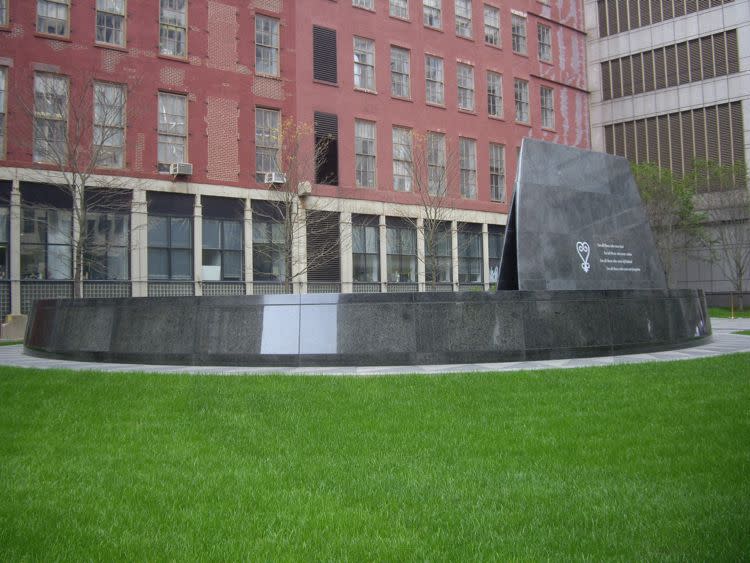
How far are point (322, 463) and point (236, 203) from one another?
26.3 metres

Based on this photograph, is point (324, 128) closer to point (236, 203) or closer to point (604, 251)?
point (236, 203)

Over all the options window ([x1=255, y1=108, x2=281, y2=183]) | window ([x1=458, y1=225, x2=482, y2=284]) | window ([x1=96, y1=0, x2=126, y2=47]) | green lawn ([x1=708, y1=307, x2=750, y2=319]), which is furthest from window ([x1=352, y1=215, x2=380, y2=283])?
green lawn ([x1=708, y1=307, x2=750, y2=319])

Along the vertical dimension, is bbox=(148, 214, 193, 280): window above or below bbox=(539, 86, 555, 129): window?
below

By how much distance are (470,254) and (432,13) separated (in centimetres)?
1245

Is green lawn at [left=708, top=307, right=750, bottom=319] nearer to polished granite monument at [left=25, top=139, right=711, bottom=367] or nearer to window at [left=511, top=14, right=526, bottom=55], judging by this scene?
window at [left=511, top=14, right=526, bottom=55]

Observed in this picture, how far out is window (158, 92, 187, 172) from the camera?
96.7ft

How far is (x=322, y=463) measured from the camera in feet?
18.5

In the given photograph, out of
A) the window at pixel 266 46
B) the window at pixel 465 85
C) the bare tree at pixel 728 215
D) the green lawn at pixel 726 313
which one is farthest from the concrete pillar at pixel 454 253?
the bare tree at pixel 728 215

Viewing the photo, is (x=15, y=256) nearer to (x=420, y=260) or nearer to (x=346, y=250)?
(x=346, y=250)

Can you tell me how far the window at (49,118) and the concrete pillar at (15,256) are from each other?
1818 mm

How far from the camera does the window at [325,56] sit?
3384cm

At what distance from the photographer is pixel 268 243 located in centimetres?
3139

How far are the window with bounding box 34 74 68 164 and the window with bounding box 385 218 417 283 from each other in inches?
597

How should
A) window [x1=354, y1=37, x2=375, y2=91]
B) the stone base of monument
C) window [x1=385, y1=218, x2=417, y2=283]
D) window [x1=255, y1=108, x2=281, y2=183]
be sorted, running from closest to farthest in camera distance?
the stone base of monument < window [x1=255, y1=108, x2=281, y2=183] < window [x1=354, y1=37, x2=375, y2=91] < window [x1=385, y1=218, x2=417, y2=283]
